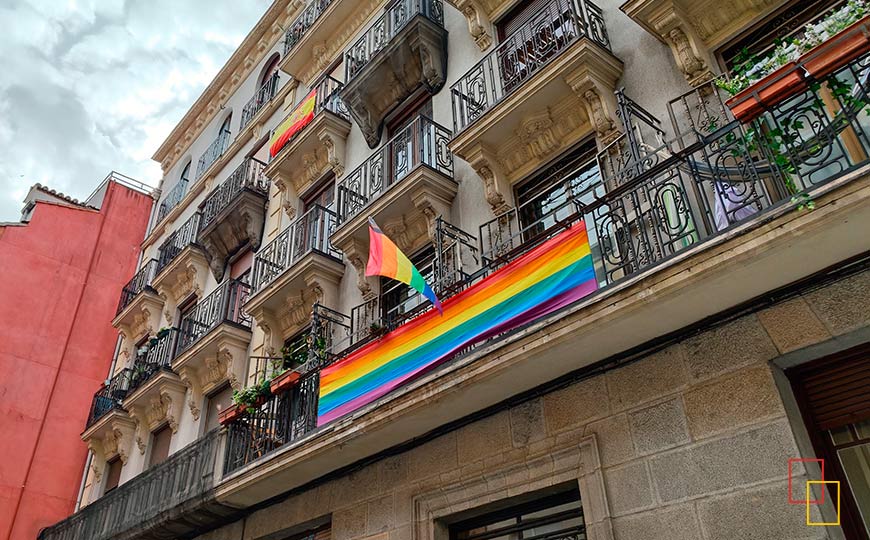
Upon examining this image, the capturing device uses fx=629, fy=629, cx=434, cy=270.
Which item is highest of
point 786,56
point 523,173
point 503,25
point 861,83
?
point 503,25

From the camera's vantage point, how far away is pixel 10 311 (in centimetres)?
1920

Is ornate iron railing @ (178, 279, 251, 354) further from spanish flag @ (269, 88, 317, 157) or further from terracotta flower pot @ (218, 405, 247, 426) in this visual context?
terracotta flower pot @ (218, 405, 247, 426)

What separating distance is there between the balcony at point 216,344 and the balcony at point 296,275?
2.59ft

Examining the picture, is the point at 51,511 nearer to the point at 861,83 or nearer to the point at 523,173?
the point at 523,173

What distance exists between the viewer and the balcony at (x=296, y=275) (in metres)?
11.5

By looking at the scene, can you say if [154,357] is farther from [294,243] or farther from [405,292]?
[405,292]

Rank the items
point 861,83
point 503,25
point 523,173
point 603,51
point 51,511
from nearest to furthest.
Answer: point 861,83, point 603,51, point 523,173, point 503,25, point 51,511

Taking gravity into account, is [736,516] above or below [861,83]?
below

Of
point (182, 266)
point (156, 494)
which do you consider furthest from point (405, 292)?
point (182, 266)

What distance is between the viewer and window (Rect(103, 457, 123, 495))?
17.1 meters

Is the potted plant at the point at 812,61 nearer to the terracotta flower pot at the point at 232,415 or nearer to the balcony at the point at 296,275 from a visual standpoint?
the balcony at the point at 296,275

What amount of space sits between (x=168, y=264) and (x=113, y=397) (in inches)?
157

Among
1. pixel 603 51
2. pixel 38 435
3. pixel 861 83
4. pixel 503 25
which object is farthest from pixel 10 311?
pixel 861 83

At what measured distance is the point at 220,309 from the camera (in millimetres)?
14781
